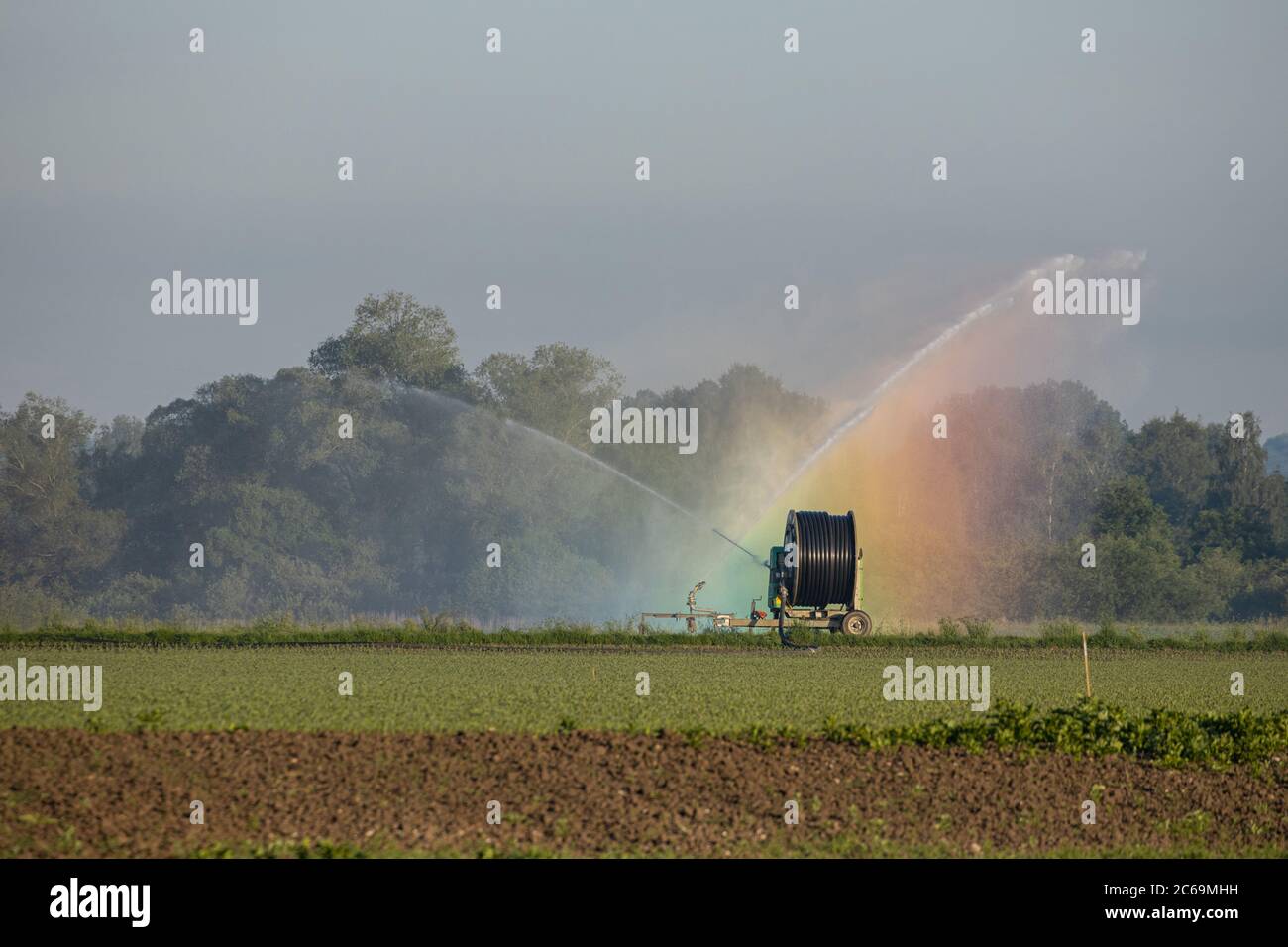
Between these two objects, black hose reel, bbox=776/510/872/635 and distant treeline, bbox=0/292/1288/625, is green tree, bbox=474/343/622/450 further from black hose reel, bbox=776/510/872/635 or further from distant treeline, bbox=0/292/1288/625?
black hose reel, bbox=776/510/872/635

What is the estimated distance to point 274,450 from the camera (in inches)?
3159

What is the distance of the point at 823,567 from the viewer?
45906 millimetres

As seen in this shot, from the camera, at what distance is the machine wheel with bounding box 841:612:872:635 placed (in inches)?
1830

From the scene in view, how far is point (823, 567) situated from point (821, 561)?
215 mm

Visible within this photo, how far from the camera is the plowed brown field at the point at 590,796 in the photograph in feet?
53.8

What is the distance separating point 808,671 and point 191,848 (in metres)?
22.1

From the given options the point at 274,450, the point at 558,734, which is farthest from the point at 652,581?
the point at 558,734

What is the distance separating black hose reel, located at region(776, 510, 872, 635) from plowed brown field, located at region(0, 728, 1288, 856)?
24.7m

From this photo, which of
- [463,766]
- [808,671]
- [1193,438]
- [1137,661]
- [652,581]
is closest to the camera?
[463,766]

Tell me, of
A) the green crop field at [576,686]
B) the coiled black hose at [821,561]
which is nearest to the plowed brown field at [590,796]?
the green crop field at [576,686]

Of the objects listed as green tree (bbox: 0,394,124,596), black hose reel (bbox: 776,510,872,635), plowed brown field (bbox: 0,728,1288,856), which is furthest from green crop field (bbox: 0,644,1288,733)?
green tree (bbox: 0,394,124,596)

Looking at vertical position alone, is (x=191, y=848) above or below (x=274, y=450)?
below

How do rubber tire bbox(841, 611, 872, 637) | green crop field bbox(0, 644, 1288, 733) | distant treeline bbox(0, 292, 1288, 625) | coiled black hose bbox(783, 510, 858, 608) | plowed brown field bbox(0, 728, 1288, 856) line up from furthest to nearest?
distant treeline bbox(0, 292, 1288, 625), rubber tire bbox(841, 611, 872, 637), coiled black hose bbox(783, 510, 858, 608), green crop field bbox(0, 644, 1288, 733), plowed brown field bbox(0, 728, 1288, 856)
